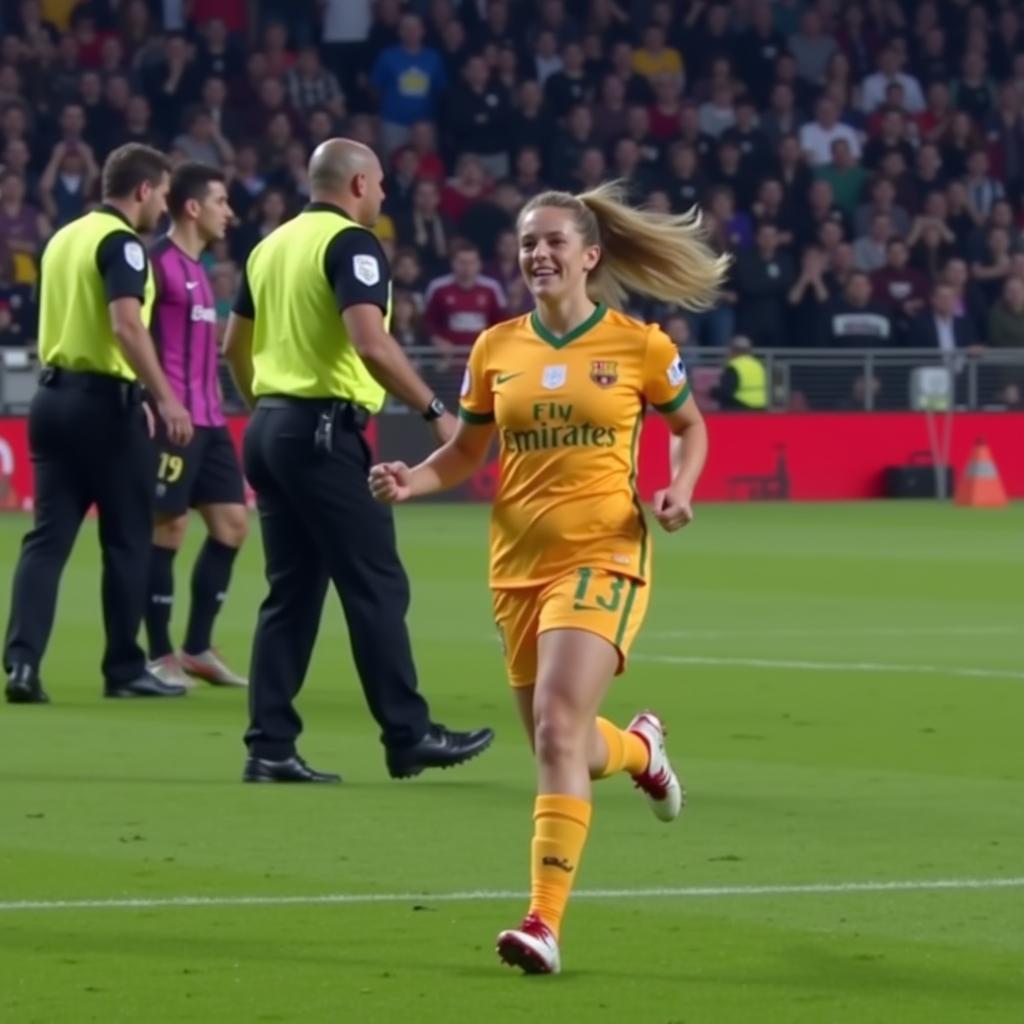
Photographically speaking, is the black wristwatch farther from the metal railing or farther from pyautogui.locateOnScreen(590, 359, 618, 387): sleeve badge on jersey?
the metal railing

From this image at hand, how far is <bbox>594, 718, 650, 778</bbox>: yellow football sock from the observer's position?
8.15 meters

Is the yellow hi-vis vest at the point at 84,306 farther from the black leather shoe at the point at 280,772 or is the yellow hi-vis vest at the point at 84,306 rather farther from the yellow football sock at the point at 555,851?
the yellow football sock at the point at 555,851

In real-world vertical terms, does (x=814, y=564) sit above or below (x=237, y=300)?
below

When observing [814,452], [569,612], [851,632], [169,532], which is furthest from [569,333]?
[814,452]

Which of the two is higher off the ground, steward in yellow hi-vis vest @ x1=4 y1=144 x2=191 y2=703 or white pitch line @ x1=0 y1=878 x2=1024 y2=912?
steward in yellow hi-vis vest @ x1=4 y1=144 x2=191 y2=703

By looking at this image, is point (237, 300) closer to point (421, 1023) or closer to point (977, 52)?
point (421, 1023)

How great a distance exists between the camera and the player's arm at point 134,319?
490 inches

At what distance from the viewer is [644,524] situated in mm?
7875

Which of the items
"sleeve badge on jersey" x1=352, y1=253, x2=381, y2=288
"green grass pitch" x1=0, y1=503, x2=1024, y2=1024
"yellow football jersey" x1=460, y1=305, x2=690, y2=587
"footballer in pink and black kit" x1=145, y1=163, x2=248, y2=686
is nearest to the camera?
"green grass pitch" x1=0, y1=503, x2=1024, y2=1024

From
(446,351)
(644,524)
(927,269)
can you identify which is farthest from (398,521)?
(644,524)

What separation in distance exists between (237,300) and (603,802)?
2249 millimetres

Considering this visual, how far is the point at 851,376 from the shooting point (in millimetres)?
31016

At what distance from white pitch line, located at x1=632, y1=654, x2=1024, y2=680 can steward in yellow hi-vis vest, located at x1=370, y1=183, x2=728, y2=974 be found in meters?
5.92

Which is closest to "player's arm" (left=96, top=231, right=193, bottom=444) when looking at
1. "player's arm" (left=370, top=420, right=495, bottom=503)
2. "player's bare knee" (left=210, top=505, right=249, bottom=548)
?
"player's bare knee" (left=210, top=505, right=249, bottom=548)
